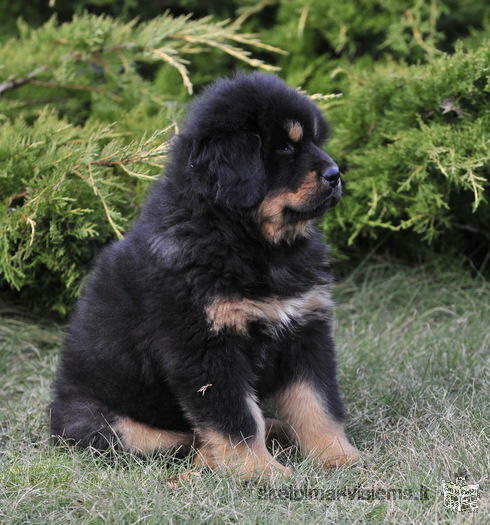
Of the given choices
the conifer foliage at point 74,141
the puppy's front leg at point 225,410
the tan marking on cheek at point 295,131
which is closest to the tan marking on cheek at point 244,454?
the puppy's front leg at point 225,410

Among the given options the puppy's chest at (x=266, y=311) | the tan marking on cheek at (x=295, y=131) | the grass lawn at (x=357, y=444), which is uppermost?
the tan marking on cheek at (x=295, y=131)

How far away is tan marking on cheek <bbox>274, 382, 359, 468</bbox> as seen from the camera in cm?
346

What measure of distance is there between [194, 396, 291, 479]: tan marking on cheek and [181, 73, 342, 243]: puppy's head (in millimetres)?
786

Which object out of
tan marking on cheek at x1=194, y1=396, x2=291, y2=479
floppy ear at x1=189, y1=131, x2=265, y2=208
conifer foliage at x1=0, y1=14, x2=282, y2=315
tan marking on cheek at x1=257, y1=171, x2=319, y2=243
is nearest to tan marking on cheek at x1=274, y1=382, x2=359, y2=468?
tan marking on cheek at x1=194, y1=396, x2=291, y2=479

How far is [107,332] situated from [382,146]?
2665 mm

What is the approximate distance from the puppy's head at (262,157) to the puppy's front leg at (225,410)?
1.89 feet

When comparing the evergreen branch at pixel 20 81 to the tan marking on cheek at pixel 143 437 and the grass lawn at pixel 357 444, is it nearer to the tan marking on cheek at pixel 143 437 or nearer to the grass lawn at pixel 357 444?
the grass lawn at pixel 357 444

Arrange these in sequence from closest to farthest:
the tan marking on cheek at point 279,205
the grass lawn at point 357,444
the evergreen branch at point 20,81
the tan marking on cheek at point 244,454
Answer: the grass lawn at point 357,444
the tan marking on cheek at point 244,454
the tan marking on cheek at point 279,205
the evergreen branch at point 20,81

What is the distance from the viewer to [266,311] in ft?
10.8

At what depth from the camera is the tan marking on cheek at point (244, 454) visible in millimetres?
3182

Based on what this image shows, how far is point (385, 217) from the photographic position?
225 inches

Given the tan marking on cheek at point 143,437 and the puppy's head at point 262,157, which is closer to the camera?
the puppy's head at point 262,157

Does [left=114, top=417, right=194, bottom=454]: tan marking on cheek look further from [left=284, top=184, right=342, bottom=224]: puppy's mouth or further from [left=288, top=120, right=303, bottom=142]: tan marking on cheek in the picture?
[left=288, top=120, right=303, bottom=142]: tan marking on cheek

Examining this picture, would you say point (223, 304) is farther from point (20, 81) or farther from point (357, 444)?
point (20, 81)
